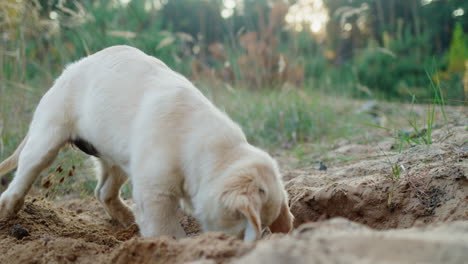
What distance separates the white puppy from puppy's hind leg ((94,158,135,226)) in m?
0.44

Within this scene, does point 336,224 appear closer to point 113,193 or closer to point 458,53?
point 113,193

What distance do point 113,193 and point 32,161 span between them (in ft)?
2.43

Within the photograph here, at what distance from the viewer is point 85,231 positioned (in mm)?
2971

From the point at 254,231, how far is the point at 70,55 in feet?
15.7

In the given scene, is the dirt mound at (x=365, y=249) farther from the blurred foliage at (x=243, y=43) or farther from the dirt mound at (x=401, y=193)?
the blurred foliage at (x=243, y=43)

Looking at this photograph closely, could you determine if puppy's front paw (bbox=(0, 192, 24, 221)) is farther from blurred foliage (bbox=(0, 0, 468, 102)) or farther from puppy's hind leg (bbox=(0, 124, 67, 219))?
blurred foliage (bbox=(0, 0, 468, 102))

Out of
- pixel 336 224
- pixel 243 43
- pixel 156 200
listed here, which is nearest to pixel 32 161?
pixel 156 200

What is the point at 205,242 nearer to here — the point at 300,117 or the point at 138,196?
the point at 138,196

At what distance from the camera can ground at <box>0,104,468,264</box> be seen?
4.21 feet

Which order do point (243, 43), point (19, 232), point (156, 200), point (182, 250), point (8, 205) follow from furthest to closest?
point (243, 43) < point (8, 205) < point (19, 232) < point (156, 200) < point (182, 250)

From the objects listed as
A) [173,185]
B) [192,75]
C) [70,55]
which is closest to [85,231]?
[173,185]

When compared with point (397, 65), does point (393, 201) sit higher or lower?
higher

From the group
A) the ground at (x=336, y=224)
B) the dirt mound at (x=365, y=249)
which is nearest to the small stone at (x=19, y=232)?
the ground at (x=336, y=224)

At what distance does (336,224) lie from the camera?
1606 mm
